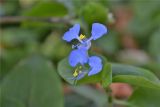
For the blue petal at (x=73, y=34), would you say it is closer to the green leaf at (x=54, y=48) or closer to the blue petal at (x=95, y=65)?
the blue petal at (x=95, y=65)

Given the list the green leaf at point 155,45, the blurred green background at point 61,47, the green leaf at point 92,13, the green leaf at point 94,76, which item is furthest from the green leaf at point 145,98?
the green leaf at point 155,45

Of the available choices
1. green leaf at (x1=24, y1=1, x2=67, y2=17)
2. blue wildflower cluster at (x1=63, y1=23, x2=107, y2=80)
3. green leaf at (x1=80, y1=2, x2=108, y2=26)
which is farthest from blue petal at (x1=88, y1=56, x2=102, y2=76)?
green leaf at (x1=24, y1=1, x2=67, y2=17)

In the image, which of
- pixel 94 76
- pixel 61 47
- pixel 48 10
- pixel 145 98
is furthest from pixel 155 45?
pixel 94 76

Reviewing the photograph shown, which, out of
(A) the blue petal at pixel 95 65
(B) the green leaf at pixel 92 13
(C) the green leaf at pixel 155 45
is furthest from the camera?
(C) the green leaf at pixel 155 45

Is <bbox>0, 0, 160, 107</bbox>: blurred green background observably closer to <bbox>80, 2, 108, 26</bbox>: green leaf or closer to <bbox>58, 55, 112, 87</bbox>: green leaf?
<bbox>80, 2, 108, 26</bbox>: green leaf

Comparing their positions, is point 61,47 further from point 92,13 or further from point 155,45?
point 92,13

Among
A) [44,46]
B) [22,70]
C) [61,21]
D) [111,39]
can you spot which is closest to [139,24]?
[111,39]

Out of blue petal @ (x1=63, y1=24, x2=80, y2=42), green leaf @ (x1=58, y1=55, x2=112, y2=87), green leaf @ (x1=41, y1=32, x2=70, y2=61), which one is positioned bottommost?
Answer: green leaf @ (x1=41, y1=32, x2=70, y2=61)
